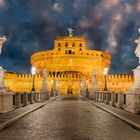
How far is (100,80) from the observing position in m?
105

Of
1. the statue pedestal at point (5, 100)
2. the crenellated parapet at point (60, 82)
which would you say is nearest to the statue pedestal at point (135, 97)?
the statue pedestal at point (5, 100)

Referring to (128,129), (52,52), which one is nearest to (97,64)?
(52,52)

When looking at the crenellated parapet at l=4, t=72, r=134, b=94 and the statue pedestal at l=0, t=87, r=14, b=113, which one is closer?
the statue pedestal at l=0, t=87, r=14, b=113

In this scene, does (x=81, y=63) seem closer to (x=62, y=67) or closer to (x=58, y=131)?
(x=62, y=67)

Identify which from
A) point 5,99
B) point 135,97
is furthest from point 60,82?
point 135,97

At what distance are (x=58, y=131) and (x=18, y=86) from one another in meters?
94.9

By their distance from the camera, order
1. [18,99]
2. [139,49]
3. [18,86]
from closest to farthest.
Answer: [139,49] → [18,99] → [18,86]

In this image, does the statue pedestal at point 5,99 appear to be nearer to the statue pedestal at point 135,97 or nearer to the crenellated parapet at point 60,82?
the statue pedestal at point 135,97

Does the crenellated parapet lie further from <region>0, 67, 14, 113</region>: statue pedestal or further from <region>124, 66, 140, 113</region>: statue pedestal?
<region>124, 66, 140, 113</region>: statue pedestal

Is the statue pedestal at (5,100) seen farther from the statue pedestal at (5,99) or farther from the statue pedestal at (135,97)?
the statue pedestal at (135,97)

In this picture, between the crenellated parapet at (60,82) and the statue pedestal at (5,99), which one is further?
the crenellated parapet at (60,82)

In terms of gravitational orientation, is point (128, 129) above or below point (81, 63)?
below

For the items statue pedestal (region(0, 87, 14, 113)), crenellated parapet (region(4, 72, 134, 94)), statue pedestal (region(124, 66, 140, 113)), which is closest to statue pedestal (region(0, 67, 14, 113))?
statue pedestal (region(0, 87, 14, 113))

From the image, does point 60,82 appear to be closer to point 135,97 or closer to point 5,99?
point 5,99
